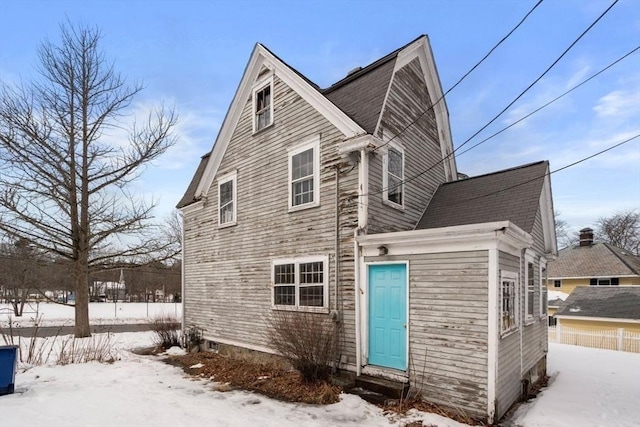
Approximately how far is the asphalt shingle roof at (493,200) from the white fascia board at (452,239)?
2.81ft

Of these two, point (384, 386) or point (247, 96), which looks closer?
point (384, 386)

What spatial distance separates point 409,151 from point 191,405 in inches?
Result: 290

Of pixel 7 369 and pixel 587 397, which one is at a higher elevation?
pixel 7 369

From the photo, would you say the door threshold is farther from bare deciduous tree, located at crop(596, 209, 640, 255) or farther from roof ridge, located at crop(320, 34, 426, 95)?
bare deciduous tree, located at crop(596, 209, 640, 255)

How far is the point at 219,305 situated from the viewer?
11.5m

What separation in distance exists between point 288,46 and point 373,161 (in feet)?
26.6

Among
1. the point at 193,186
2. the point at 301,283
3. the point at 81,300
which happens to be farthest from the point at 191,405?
the point at 81,300

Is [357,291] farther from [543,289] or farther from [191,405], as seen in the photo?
[543,289]

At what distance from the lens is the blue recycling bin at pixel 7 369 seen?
6.63 metres

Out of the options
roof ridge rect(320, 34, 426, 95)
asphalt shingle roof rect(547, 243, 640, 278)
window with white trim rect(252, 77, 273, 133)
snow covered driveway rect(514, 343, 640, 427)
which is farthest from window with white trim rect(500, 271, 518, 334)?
asphalt shingle roof rect(547, 243, 640, 278)

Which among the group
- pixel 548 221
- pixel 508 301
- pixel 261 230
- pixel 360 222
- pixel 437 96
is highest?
pixel 437 96

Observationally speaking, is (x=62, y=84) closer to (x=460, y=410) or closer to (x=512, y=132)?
(x=512, y=132)

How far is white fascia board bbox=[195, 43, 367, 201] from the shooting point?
820cm

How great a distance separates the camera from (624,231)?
4378cm
